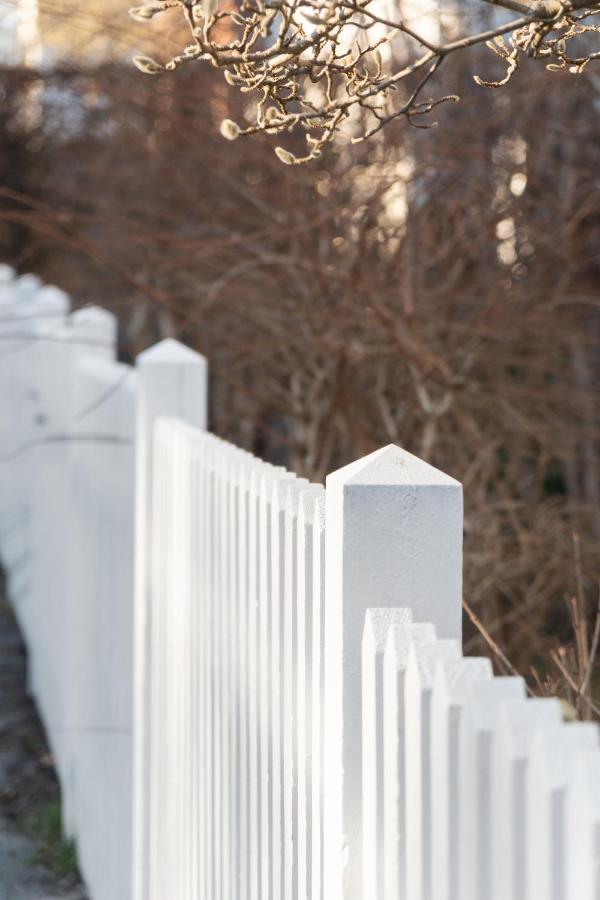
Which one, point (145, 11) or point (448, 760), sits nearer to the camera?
point (448, 760)

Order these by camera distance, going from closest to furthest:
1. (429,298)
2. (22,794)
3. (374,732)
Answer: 1. (374,732)
2. (22,794)
3. (429,298)

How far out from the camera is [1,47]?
1574 centimetres

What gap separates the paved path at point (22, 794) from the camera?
18.6 ft

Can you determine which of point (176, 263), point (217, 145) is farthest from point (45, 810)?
A: point (217, 145)

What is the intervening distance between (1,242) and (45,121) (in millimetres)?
1361

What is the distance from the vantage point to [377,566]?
1966mm

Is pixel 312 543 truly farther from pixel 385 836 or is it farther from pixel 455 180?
pixel 455 180

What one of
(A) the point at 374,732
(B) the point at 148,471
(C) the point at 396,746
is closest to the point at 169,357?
(B) the point at 148,471

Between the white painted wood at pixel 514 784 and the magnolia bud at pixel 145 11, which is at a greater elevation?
the magnolia bud at pixel 145 11

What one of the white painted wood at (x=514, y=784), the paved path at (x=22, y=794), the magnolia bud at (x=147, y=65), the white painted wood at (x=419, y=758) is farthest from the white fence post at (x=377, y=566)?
the paved path at (x=22, y=794)

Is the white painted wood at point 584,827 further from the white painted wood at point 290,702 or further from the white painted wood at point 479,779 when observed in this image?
the white painted wood at point 290,702

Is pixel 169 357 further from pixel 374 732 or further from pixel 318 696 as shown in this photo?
pixel 374 732

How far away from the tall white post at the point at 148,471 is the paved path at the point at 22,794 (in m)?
1.44

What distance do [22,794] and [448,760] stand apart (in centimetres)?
540
